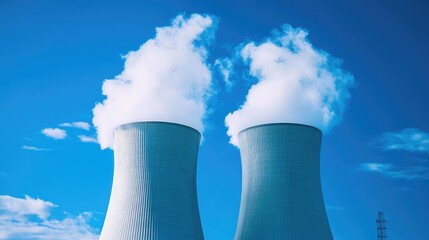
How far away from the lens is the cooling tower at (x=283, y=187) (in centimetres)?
1363

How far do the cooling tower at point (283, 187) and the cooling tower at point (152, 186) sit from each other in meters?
1.46

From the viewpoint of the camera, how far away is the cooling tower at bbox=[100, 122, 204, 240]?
12.8 m

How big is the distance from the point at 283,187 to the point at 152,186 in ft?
10.4

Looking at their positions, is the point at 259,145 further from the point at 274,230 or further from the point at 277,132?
the point at 274,230

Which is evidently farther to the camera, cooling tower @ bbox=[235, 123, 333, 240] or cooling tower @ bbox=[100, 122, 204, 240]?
cooling tower @ bbox=[235, 123, 333, 240]

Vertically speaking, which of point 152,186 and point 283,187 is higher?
point 283,187

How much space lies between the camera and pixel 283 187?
1384 centimetres

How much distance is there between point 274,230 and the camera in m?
13.6

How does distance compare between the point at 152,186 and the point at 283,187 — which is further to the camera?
the point at 283,187

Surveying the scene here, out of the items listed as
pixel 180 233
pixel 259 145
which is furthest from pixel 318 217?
pixel 180 233

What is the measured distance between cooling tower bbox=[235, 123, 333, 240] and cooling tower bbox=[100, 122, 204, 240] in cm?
146

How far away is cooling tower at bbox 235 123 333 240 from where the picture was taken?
44.7 feet

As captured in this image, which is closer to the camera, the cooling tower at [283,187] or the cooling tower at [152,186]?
the cooling tower at [152,186]

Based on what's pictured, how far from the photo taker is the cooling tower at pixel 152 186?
12.8 m
